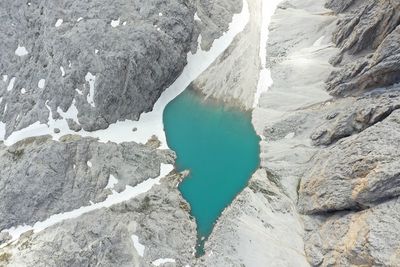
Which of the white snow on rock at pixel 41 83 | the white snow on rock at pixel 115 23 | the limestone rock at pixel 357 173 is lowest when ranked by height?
the white snow on rock at pixel 41 83

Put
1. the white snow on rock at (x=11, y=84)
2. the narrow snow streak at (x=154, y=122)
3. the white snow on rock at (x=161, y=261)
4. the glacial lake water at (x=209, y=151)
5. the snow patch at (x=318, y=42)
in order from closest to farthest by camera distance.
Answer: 1. the white snow on rock at (x=161, y=261)
2. the glacial lake water at (x=209, y=151)
3. the narrow snow streak at (x=154, y=122)
4. the white snow on rock at (x=11, y=84)
5. the snow patch at (x=318, y=42)

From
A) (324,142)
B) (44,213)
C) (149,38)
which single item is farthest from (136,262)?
(149,38)

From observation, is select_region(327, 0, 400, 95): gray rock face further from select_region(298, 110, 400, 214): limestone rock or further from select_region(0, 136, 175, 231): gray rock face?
select_region(0, 136, 175, 231): gray rock face

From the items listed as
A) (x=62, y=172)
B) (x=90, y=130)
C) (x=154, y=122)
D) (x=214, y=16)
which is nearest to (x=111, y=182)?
(x=62, y=172)

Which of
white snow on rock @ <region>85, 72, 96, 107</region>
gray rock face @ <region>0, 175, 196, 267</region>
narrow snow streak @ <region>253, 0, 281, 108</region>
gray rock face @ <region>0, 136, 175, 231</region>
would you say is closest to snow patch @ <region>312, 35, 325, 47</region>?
narrow snow streak @ <region>253, 0, 281, 108</region>

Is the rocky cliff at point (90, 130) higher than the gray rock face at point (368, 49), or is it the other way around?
the gray rock face at point (368, 49)

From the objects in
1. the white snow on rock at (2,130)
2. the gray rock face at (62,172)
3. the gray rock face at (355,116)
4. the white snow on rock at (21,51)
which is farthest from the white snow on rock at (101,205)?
the white snow on rock at (21,51)

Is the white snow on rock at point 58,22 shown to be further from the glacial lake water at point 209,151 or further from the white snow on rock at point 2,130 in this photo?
the glacial lake water at point 209,151

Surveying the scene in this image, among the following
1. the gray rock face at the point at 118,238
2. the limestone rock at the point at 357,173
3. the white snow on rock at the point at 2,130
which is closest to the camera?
the limestone rock at the point at 357,173
